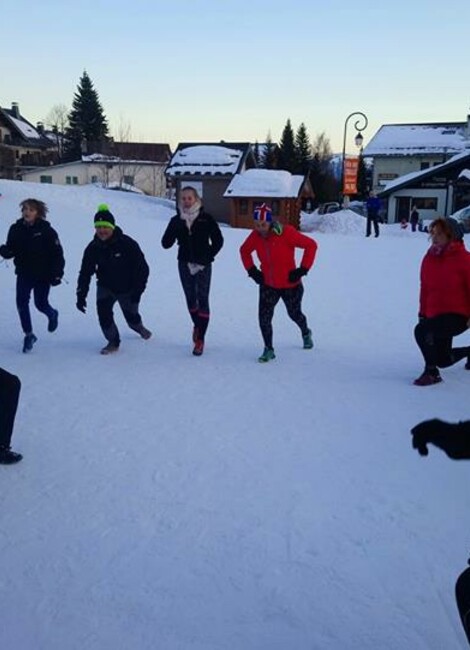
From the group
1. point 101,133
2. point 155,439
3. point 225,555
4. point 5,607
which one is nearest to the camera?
point 5,607

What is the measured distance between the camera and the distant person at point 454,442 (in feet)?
6.18

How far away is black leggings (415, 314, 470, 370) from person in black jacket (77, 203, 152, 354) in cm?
316

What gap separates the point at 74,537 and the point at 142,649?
3.02 ft

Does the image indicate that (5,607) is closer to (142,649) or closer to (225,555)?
(142,649)

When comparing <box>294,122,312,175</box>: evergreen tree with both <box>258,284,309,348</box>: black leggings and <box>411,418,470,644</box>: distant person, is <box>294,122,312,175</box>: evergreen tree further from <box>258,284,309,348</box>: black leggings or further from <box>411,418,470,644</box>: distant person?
<box>411,418,470,644</box>: distant person

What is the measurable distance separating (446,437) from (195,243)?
197 inches

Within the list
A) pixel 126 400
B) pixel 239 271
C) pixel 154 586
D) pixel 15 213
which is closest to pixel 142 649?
pixel 154 586

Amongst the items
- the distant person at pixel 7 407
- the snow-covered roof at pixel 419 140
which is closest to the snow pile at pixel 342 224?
the snow-covered roof at pixel 419 140

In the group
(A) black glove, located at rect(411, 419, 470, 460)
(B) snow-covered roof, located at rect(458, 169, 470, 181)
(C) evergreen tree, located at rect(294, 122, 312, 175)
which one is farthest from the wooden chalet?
(A) black glove, located at rect(411, 419, 470, 460)

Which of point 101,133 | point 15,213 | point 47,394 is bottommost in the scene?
point 47,394

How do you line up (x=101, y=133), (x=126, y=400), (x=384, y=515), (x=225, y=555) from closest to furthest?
(x=225, y=555) < (x=384, y=515) < (x=126, y=400) < (x=101, y=133)

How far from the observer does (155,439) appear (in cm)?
448

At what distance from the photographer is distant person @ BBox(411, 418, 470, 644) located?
1885 millimetres

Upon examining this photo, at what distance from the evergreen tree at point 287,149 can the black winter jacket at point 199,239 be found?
59.8 m
